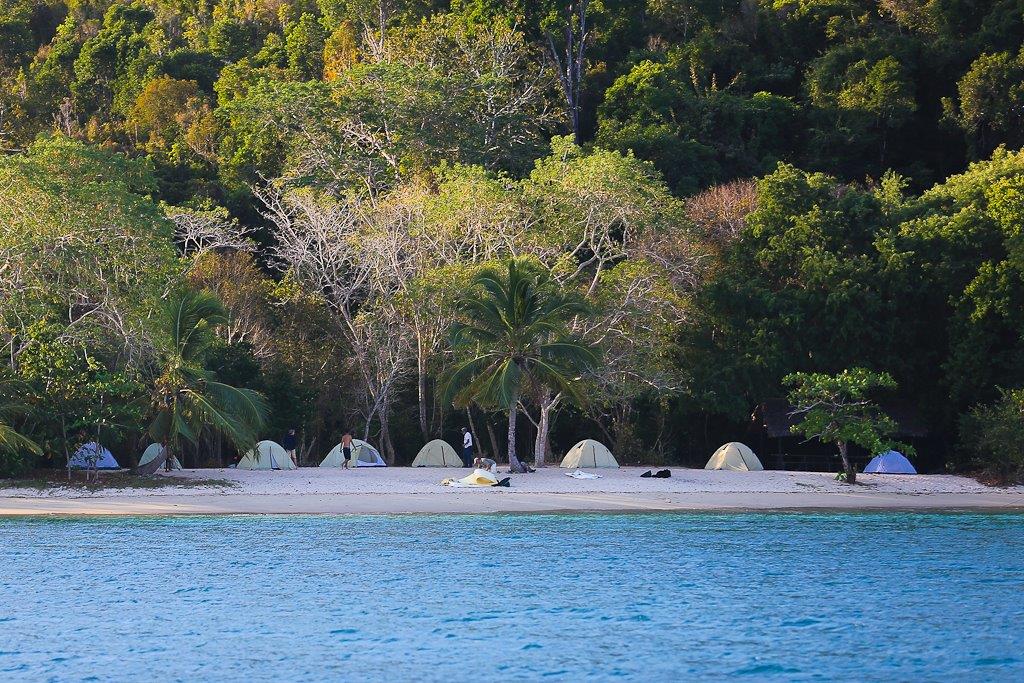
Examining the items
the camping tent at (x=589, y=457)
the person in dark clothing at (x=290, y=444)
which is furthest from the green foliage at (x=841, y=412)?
the person in dark clothing at (x=290, y=444)

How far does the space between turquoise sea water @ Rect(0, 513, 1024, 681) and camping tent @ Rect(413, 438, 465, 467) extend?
29.0ft

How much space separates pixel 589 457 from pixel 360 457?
236 inches

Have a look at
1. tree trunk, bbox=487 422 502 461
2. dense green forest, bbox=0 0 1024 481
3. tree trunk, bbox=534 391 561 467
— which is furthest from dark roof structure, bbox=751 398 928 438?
tree trunk, bbox=487 422 502 461

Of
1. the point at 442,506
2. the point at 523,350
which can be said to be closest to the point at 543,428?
the point at 523,350

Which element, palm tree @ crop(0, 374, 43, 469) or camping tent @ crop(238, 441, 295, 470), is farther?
camping tent @ crop(238, 441, 295, 470)

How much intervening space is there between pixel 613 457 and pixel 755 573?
43.8 ft

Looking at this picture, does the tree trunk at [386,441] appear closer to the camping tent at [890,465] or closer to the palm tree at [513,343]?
the palm tree at [513,343]

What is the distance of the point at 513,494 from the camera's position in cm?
2717

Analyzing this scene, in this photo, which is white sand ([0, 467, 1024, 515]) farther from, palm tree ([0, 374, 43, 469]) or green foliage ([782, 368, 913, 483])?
green foliage ([782, 368, 913, 483])

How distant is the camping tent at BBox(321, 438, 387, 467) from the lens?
110ft

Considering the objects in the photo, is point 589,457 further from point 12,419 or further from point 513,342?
point 12,419

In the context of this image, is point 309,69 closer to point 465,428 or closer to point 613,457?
point 465,428

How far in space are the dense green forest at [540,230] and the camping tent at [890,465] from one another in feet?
6.00

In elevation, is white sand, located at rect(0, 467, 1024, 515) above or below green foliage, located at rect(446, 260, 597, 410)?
below
